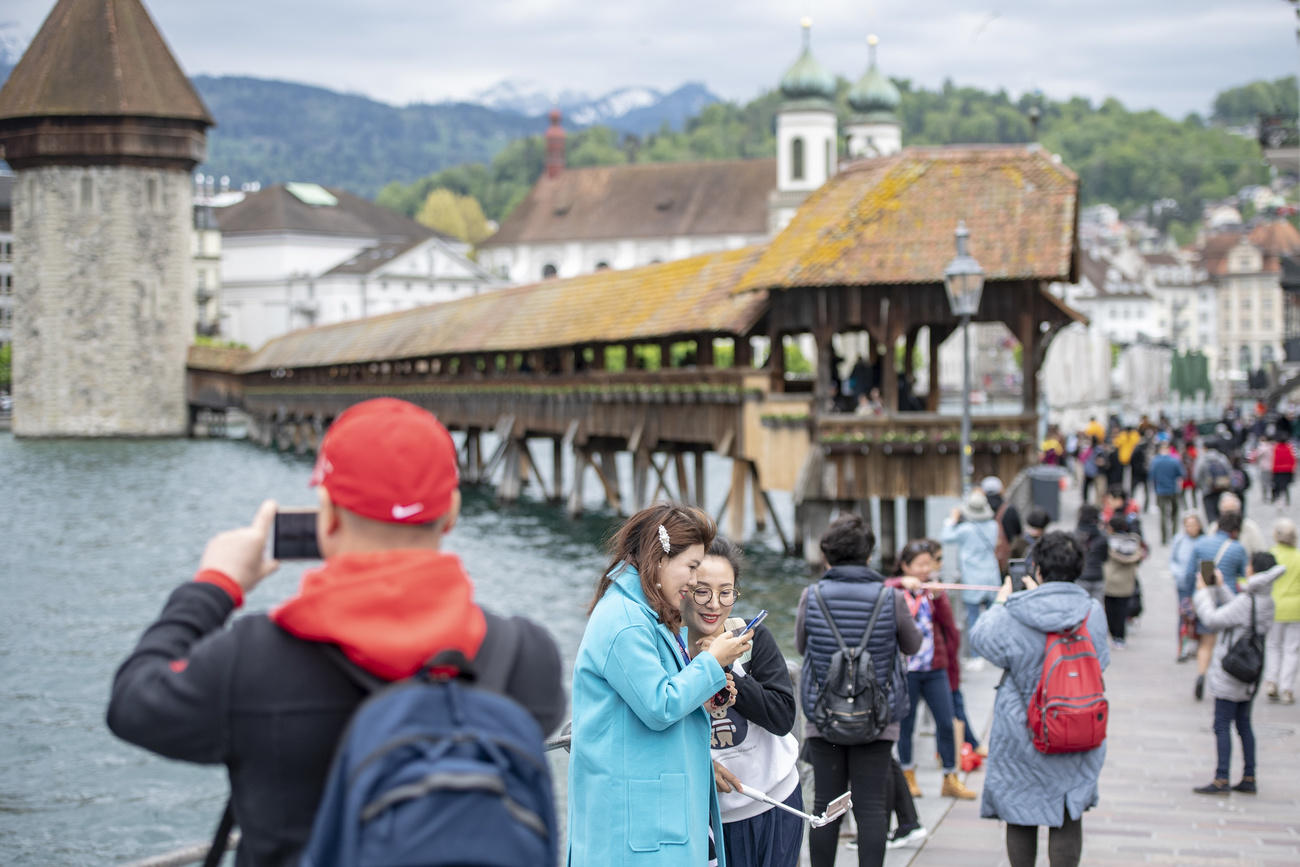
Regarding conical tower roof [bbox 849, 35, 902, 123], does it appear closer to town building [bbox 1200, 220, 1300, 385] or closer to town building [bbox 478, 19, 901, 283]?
town building [bbox 478, 19, 901, 283]

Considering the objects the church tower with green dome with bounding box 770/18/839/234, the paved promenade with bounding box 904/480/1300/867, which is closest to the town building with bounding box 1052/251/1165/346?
the church tower with green dome with bounding box 770/18/839/234

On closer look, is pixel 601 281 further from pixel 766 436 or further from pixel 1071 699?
pixel 1071 699

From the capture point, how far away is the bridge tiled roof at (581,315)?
82.1 feet

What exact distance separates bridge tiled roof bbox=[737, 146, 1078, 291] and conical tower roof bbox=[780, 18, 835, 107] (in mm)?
68072

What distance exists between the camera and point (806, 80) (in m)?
89.2

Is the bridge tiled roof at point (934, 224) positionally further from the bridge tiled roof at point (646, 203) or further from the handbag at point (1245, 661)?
the bridge tiled roof at point (646, 203)

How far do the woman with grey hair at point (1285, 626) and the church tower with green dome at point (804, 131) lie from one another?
3151 inches

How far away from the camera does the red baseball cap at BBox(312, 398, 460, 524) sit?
2.48m

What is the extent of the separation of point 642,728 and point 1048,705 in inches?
85.7

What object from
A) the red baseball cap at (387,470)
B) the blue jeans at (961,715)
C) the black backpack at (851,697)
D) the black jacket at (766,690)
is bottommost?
the blue jeans at (961,715)

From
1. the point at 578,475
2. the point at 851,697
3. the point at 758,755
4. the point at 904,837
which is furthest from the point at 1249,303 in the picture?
the point at 758,755

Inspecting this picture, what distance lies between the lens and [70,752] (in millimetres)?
13641

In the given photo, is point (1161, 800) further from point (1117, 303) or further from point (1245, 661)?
point (1117, 303)

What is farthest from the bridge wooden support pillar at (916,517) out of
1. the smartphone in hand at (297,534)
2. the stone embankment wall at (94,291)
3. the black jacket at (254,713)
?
the stone embankment wall at (94,291)
